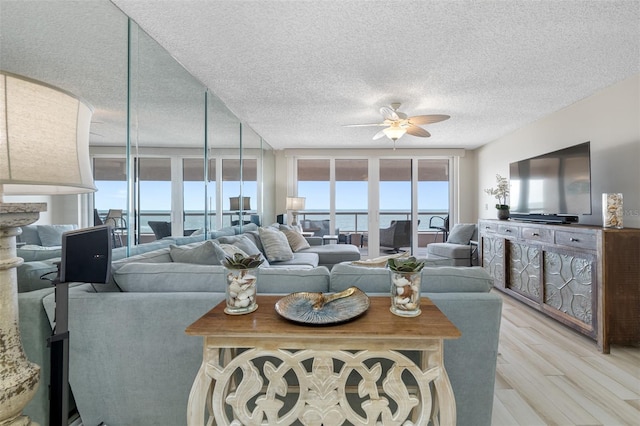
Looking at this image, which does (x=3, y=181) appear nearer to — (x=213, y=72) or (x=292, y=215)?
(x=213, y=72)

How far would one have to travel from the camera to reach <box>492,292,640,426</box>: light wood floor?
1.68 m

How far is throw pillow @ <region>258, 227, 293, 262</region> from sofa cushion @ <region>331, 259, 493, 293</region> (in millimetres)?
2205

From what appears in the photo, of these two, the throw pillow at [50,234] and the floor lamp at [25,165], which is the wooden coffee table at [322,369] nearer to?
the floor lamp at [25,165]

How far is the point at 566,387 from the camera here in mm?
1936

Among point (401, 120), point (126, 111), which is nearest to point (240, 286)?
point (126, 111)

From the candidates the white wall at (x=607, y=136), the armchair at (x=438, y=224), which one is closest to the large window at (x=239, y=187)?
the armchair at (x=438, y=224)

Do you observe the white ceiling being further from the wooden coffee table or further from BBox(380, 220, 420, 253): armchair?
BBox(380, 220, 420, 253): armchair

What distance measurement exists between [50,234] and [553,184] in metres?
4.53

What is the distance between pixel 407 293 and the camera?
3.92 ft

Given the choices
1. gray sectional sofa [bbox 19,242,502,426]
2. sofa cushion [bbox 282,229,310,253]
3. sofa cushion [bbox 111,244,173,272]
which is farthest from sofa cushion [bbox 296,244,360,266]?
gray sectional sofa [bbox 19,242,502,426]

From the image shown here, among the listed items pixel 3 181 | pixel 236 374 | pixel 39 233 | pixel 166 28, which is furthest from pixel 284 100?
pixel 3 181

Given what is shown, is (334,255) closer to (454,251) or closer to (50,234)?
(454,251)

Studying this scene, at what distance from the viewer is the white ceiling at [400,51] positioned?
1900 mm

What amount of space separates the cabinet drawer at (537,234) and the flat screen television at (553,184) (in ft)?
0.73
